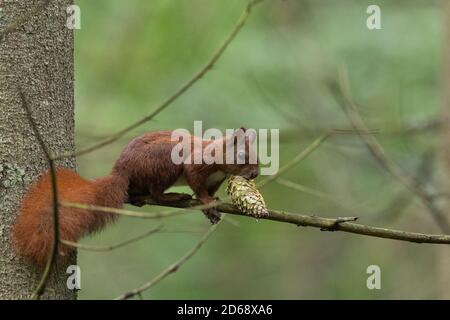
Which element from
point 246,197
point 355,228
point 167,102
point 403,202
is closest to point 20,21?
point 167,102

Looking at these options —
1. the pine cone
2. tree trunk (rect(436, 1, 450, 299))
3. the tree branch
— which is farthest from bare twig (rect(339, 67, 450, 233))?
the tree branch

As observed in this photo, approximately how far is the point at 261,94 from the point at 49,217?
282cm

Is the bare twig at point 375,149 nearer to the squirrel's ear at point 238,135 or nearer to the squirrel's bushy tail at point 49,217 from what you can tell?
the squirrel's ear at point 238,135

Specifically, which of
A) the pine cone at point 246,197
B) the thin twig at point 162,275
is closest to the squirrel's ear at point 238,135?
the pine cone at point 246,197

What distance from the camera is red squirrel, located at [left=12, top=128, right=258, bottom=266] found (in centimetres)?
240

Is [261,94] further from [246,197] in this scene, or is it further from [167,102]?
[167,102]

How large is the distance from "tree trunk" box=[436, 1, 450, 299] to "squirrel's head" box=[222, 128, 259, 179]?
2.65 metres

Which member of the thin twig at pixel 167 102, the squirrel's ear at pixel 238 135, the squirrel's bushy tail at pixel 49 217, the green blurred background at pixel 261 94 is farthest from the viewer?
the green blurred background at pixel 261 94

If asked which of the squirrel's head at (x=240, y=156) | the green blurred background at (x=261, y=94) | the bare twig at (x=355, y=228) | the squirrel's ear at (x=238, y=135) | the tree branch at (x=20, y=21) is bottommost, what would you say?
the bare twig at (x=355, y=228)

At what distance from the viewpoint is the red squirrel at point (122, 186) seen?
7.88ft

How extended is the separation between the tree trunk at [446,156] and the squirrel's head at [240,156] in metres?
2.65

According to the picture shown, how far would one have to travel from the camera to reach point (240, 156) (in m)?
2.92

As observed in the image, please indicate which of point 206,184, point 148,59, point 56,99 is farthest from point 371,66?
point 56,99

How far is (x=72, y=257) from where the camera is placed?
254cm
